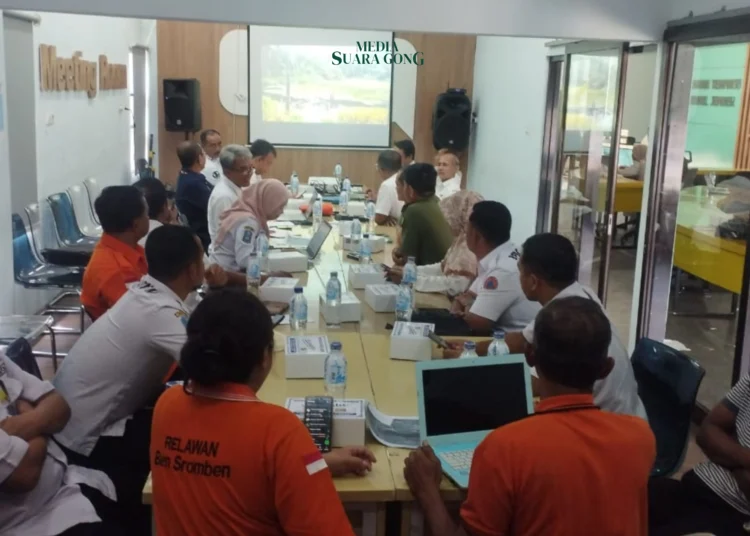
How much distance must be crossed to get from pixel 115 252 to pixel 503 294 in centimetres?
167

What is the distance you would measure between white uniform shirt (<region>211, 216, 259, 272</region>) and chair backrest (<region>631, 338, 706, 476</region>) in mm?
2218

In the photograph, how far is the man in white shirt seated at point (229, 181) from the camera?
4.90 metres

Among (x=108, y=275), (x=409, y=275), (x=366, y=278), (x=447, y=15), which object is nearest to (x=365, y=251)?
(x=366, y=278)

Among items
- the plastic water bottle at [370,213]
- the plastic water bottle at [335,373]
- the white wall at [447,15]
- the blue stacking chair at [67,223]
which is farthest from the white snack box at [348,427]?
the blue stacking chair at [67,223]

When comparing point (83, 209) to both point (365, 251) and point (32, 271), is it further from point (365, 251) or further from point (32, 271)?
point (365, 251)

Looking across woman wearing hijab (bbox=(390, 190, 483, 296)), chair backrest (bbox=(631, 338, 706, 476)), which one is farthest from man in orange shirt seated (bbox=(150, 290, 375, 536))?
woman wearing hijab (bbox=(390, 190, 483, 296))

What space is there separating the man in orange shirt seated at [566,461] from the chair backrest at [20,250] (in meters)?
4.16

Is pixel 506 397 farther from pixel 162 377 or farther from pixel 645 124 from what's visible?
pixel 645 124

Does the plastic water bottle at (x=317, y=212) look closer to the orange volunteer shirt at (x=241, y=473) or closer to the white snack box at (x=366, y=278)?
the white snack box at (x=366, y=278)

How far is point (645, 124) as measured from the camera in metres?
7.93

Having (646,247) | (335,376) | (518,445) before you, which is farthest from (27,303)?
(518,445)

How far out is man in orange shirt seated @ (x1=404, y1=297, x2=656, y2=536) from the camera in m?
1.52

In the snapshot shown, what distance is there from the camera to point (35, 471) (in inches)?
77.6

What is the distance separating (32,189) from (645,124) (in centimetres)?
593
